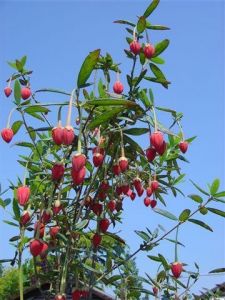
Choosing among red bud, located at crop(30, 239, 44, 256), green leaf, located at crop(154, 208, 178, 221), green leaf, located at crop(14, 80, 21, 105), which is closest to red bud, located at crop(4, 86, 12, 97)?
green leaf, located at crop(14, 80, 21, 105)

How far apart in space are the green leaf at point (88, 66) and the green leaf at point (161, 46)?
0.52 meters

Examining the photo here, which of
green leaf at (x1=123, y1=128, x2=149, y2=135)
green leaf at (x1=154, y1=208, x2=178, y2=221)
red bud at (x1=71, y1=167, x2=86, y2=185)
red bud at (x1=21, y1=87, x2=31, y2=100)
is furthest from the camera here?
red bud at (x1=21, y1=87, x2=31, y2=100)

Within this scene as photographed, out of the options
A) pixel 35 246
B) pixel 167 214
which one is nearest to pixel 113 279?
pixel 167 214

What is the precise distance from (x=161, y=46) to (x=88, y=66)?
555mm

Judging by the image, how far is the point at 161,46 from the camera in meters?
1.91

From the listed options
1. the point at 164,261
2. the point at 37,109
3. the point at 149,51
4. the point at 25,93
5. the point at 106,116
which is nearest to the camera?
the point at 106,116

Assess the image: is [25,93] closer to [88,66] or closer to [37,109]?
[37,109]

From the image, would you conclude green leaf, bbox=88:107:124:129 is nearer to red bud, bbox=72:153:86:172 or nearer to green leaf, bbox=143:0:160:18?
red bud, bbox=72:153:86:172

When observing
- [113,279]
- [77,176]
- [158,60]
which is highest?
[158,60]

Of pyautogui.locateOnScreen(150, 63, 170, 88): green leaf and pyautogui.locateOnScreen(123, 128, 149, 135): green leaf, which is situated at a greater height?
pyautogui.locateOnScreen(150, 63, 170, 88): green leaf

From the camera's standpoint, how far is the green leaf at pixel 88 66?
145cm

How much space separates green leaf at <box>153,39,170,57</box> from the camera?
6.25 ft

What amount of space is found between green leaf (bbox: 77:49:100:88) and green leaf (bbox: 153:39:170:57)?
0.52 m

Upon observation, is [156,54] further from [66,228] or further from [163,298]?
[163,298]
